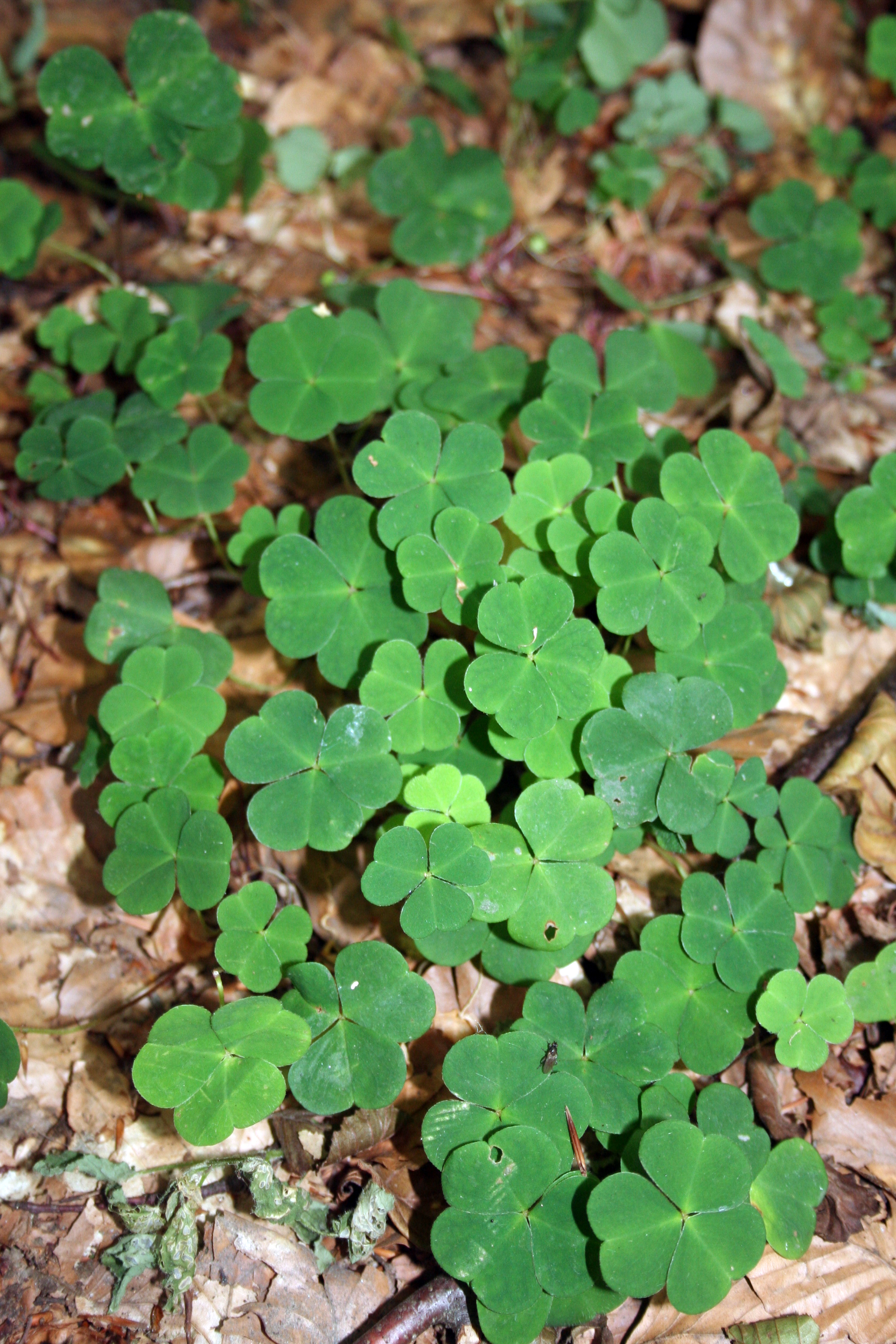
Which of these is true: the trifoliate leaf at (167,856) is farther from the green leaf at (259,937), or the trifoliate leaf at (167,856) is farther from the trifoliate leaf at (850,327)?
the trifoliate leaf at (850,327)

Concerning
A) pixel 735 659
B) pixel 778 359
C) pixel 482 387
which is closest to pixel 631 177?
pixel 778 359

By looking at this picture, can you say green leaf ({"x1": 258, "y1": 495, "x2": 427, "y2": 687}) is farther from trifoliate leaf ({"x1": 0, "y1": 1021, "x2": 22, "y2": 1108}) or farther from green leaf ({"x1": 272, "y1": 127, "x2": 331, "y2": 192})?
green leaf ({"x1": 272, "y1": 127, "x2": 331, "y2": 192})

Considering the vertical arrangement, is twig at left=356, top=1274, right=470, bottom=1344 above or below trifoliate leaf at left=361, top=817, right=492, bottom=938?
below

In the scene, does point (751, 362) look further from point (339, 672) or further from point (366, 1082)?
point (366, 1082)

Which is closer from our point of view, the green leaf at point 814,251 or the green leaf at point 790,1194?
the green leaf at point 790,1194

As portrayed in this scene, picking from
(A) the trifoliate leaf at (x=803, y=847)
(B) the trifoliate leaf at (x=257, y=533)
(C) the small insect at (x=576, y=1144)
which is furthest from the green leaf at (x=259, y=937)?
(A) the trifoliate leaf at (x=803, y=847)

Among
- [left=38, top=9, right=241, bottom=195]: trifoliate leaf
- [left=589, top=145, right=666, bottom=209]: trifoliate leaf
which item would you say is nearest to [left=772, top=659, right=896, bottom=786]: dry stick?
[left=589, top=145, right=666, bottom=209]: trifoliate leaf
